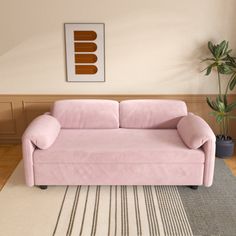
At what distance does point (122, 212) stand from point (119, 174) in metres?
0.35

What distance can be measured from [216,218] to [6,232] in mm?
1615

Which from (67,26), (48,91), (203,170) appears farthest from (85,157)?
(67,26)

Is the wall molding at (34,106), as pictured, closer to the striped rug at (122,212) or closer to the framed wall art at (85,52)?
the framed wall art at (85,52)

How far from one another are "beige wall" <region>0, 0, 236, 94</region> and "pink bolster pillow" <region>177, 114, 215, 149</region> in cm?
81

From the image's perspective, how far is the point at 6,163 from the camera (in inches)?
122

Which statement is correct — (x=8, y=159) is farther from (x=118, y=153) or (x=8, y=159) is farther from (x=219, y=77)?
(x=219, y=77)

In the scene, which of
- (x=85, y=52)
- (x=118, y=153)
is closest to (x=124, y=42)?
(x=85, y=52)

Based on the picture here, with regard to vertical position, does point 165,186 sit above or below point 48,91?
below

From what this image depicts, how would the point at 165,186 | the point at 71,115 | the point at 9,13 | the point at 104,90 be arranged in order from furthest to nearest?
the point at 104,90 → the point at 9,13 → the point at 71,115 → the point at 165,186

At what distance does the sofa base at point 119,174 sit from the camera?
2.44 metres

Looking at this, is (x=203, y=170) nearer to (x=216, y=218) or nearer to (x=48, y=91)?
(x=216, y=218)

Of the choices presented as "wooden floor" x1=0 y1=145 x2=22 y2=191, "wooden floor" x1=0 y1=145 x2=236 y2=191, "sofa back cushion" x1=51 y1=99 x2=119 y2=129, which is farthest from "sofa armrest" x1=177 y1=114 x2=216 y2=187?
"wooden floor" x1=0 y1=145 x2=22 y2=191

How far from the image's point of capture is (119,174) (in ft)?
8.04

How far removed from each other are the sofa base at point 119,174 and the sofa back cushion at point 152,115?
2.29 ft
